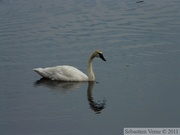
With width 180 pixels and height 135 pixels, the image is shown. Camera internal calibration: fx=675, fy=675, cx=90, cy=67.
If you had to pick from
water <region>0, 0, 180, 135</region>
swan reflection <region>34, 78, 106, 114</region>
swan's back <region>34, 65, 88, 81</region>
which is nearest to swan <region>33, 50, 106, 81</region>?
swan's back <region>34, 65, 88, 81</region>

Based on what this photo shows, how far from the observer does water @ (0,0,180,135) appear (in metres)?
18.3

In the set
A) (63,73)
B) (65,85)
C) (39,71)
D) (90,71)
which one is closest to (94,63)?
(90,71)

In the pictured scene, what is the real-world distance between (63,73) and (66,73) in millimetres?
129

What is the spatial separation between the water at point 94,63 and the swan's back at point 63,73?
0.31 metres

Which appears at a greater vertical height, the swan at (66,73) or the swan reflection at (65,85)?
the swan at (66,73)

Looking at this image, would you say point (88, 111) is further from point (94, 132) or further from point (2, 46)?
point (2, 46)

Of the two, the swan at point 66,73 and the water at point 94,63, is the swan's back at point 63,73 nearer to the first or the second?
the swan at point 66,73

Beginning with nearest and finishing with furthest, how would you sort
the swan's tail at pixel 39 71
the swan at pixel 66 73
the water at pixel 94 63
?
the water at pixel 94 63
the swan at pixel 66 73
the swan's tail at pixel 39 71

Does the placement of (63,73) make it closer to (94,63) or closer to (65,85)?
(65,85)

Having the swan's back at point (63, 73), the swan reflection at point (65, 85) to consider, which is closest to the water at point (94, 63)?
the swan reflection at point (65, 85)

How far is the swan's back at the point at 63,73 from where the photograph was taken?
22.4m

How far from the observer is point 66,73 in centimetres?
2253

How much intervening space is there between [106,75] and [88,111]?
3212 mm

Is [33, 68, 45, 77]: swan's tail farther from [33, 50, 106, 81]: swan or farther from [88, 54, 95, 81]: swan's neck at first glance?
[88, 54, 95, 81]: swan's neck
